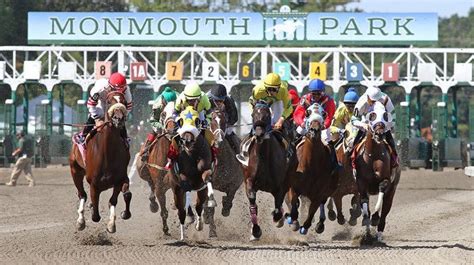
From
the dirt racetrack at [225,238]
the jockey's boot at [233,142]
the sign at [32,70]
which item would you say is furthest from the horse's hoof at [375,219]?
the sign at [32,70]

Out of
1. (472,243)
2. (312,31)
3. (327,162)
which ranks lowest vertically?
(472,243)

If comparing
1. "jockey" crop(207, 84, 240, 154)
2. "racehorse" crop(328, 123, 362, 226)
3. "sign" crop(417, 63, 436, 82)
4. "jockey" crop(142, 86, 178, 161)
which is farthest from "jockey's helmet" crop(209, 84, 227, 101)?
"sign" crop(417, 63, 436, 82)

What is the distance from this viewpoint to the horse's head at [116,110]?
16.1 m

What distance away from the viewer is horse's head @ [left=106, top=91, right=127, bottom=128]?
16062 millimetres

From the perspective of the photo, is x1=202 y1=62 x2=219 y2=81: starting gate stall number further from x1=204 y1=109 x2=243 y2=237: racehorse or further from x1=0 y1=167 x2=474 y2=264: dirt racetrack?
x1=204 y1=109 x2=243 y2=237: racehorse

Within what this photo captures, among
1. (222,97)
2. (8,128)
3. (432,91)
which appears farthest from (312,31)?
(432,91)

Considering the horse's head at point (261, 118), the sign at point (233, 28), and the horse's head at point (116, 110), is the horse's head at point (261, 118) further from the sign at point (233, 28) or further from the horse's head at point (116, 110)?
the sign at point (233, 28)

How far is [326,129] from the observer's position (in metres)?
17.2

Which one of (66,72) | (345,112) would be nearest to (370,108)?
(345,112)

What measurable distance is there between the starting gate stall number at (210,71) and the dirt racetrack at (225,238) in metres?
15.5

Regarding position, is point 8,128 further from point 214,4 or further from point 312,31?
point 214,4

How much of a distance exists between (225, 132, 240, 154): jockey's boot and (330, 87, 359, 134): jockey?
1.40m

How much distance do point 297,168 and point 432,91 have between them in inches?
2918

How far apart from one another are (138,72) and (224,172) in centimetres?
2452
